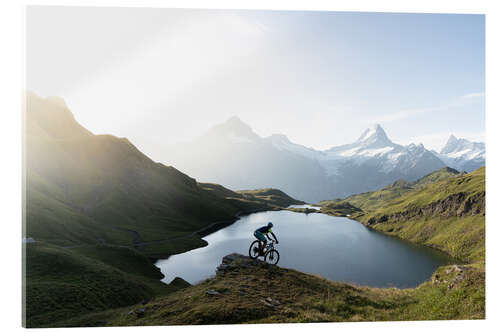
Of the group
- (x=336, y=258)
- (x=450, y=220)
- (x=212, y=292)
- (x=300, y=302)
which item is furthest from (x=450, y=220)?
(x=212, y=292)

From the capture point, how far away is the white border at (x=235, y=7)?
16094 millimetres

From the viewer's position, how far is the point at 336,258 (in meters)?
84.3

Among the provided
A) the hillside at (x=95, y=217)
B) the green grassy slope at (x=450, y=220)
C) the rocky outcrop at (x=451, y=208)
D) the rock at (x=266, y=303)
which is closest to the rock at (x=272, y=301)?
the rock at (x=266, y=303)

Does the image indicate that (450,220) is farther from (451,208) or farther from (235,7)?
(235,7)

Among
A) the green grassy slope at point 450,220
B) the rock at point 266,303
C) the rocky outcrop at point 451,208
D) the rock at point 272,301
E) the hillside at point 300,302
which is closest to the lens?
the hillside at point 300,302

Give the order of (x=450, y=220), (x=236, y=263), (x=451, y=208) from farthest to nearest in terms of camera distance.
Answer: (x=451, y=208), (x=450, y=220), (x=236, y=263)

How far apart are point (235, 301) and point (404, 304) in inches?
440

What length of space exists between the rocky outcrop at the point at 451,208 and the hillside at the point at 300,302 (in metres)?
103

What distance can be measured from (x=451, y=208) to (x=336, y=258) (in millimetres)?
60986

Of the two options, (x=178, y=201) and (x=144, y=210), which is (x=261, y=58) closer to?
(x=144, y=210)

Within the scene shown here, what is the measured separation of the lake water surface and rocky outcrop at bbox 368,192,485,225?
63.0 feet

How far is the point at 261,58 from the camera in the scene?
26.7 metres

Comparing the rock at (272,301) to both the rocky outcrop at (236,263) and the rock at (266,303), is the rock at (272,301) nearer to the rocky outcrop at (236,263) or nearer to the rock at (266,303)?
the rock at (266,303)
